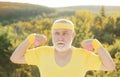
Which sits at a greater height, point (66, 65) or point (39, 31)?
point (66, 65)

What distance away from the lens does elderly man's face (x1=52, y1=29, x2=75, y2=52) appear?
15.0ft

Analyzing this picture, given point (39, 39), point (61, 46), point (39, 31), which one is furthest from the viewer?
point (39, 31)

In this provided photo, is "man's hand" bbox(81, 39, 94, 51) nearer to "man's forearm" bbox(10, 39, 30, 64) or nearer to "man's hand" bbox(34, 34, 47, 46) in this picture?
"man's hand" bbox(34, 34, 47, 46)

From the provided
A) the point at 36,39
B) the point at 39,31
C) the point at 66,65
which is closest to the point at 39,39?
the point at 36,39

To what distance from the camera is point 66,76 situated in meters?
4.56

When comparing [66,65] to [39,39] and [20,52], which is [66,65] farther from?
[20,52]

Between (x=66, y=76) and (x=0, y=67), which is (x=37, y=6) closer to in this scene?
(x=0, y=67)

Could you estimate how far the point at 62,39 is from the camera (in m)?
4.61

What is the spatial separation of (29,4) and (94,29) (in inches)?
1235

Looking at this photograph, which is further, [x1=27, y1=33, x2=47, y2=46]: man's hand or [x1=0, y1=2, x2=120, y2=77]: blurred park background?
[x1=0, y1=2, x2=120, y2=77]: blurred park background

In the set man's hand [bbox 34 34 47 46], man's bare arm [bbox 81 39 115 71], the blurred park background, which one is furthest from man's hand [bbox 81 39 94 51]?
the blurred park background

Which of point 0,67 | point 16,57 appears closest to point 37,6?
point 0,67

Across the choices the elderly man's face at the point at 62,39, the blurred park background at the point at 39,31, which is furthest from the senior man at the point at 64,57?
the blurred park background at the point at 39,31

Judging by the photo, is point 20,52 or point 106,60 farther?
point 20,52
